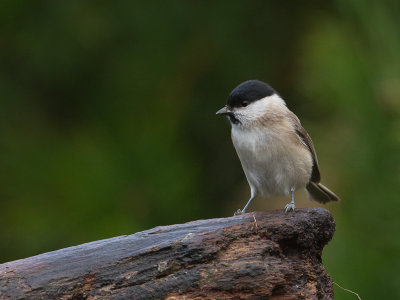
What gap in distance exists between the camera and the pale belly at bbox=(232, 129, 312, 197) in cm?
294

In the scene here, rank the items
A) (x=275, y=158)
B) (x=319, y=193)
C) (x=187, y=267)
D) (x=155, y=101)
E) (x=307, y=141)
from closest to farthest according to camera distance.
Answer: (x=187, y=267) < (x=275, y=158) < (x=307, y=141) < (x=319, y=193) < (x=155, y=101)

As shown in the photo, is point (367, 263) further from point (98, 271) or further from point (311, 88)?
point (98, 271)

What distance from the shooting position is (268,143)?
9.66ft

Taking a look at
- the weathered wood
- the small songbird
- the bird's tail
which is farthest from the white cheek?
the weathered wood

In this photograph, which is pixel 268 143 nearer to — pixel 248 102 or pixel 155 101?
pixel 248 102

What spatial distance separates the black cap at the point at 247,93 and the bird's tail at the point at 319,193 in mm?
516

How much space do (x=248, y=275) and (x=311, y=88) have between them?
1.26 m

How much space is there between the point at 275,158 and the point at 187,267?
114cm

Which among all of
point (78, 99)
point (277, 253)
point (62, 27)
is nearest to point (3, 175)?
point (78, 99)

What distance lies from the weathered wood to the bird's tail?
105 cm

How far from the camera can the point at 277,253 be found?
6.52 ft

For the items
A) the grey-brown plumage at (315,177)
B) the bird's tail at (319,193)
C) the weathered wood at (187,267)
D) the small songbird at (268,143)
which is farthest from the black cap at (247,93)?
the weathered wood at (187,267)

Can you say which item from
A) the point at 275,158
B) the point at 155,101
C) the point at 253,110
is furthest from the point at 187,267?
the point at 155,101

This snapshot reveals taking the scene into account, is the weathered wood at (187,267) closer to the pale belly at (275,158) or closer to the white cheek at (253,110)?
the pale belly at (275,158)
